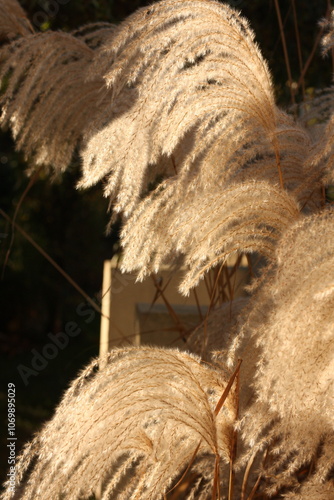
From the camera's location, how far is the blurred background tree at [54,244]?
391 centimetres

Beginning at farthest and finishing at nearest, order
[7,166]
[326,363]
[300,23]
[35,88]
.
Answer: [7,166]
[300,23]
[35,88]
[326,363]

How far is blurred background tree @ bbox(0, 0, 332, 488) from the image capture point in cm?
391

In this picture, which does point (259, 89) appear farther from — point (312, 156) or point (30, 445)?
point (30, 445)

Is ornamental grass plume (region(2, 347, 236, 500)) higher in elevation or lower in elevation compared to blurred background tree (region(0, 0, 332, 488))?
higher

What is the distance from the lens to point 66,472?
1030 millimetres

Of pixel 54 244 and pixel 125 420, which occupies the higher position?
pixel 125 420

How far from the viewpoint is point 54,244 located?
688cm

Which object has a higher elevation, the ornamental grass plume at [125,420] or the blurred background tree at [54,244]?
the ornamental grass plume at [125,420]

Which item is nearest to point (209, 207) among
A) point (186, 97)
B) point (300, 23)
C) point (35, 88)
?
point (186, 97)

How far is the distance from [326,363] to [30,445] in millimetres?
562

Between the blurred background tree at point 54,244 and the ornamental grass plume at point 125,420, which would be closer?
the ornamental grass plume at point 125,420

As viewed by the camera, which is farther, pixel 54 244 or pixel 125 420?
pixel 54 244

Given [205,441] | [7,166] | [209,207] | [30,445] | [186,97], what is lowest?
[7,166]

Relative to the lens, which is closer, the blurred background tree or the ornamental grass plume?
the ornamental grass plume
